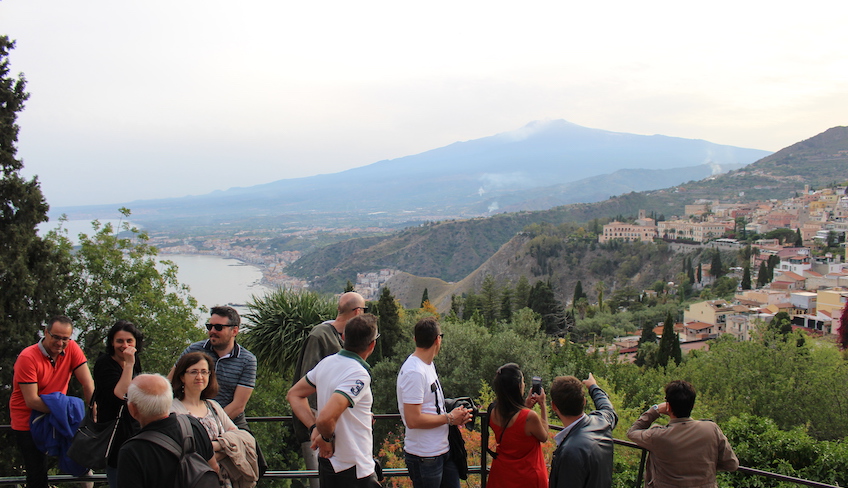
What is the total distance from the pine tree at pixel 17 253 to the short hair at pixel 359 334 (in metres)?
11.8

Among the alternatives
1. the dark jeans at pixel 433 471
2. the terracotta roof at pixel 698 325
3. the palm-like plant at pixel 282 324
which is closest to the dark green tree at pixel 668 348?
the terracotta roof at pixel 698 325

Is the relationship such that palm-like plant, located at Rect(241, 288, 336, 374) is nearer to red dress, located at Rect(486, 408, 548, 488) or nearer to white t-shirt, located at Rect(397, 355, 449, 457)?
white t-shirt, located at Rect(397, 355, 449, 457)

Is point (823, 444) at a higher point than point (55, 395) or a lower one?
lower

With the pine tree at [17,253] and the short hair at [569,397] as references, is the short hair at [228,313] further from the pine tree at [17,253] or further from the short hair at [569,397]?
the pine tree at [17,253]

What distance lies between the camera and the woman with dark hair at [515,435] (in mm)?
2887

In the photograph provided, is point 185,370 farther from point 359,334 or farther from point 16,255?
point 16,255

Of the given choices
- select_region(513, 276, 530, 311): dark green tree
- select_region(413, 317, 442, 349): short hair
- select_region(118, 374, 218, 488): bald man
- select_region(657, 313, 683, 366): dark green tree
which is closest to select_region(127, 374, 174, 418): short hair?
select_region(118, 374, 218, 488): bald man

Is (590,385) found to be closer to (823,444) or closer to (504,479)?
(504,479)

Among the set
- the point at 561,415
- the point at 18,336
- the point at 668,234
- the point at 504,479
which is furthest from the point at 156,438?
the point at 668,234

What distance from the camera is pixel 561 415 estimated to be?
2910 millimetres

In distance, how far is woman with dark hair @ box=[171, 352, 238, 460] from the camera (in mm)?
2742

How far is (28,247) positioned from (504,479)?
511 inches

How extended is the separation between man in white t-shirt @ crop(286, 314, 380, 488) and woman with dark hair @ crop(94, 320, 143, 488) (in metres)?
1.19

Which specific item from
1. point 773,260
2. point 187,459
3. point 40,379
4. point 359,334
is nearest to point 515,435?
point 359,334
